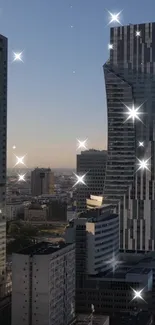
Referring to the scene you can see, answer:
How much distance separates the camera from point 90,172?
54.3ft

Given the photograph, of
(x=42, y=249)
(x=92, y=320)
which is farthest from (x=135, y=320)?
(x=42, y=249)

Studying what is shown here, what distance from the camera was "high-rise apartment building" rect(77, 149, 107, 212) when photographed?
15850mm

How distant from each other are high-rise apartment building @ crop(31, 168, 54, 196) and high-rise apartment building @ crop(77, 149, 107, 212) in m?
2.65

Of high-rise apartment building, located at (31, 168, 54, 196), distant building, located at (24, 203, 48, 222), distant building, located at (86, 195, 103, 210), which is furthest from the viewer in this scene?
high-rise apartment building, located at (31, 168, 54, 196)

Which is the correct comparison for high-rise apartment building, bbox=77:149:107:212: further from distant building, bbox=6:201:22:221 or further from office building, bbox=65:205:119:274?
office building, bbox=65:205:119:274

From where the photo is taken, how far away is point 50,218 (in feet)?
59.0

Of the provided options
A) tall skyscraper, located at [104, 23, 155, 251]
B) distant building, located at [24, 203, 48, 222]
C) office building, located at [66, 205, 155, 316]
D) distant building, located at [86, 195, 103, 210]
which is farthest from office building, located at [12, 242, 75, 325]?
distant building, located at [24, 203, 48, 222]

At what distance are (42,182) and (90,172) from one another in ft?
13.3

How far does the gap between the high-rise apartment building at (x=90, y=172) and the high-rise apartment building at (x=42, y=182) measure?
2.65 metres

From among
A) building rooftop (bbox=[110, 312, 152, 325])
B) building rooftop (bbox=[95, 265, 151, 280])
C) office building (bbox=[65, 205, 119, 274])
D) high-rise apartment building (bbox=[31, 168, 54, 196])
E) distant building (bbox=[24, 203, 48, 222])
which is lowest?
building rooftop (bbox=[110, 312, 152, 325])

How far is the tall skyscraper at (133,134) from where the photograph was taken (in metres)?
11.4

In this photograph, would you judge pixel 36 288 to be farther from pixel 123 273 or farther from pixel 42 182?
pixel 42 182

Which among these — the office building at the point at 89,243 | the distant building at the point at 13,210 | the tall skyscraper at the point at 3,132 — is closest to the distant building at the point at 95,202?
the office building at the point at 89,243

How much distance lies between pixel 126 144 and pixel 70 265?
5062 mm
